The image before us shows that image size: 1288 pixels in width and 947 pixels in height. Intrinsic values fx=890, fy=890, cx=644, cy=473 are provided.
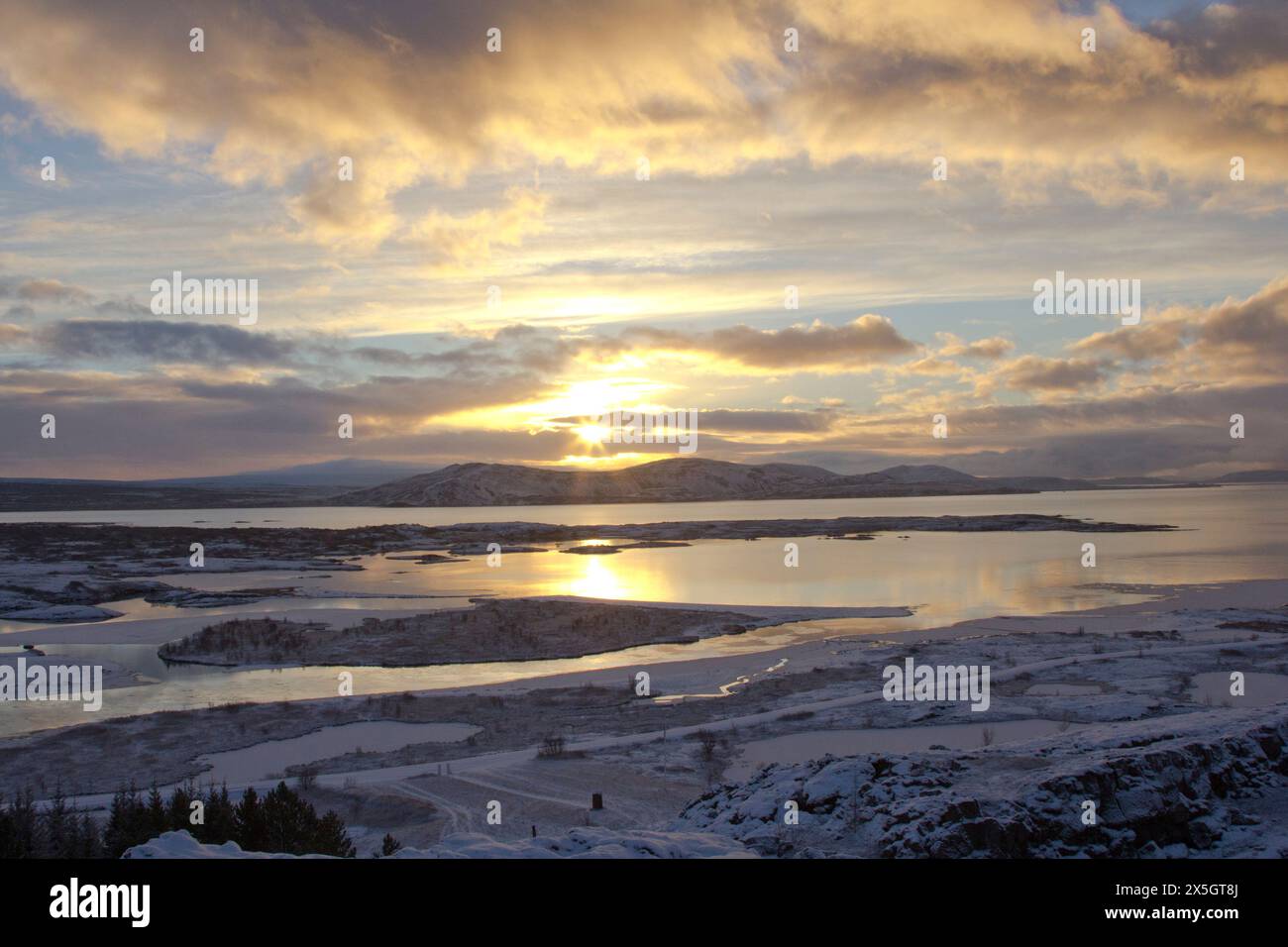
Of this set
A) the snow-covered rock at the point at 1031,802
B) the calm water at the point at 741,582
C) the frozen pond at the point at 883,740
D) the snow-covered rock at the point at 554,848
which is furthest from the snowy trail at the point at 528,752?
the calm water at the point at 741,582

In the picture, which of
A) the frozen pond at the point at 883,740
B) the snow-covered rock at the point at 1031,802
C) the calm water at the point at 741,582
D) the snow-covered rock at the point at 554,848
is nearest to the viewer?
the snow-covered rock at the point at 554,848

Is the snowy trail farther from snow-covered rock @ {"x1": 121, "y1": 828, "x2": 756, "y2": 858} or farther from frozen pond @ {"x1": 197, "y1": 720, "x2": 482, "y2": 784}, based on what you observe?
snow-covered rock @ {"x1": 121, "y1": 828, "x2": 756, "y2": 858}

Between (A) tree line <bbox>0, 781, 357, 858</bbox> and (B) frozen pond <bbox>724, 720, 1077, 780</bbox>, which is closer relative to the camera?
(A) tree line <bbox>0, 781, 357, 858</bbox>

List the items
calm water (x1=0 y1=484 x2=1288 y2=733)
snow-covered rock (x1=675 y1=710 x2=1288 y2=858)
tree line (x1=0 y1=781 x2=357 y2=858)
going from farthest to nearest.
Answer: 1. calm water (x1=0 y1=484 x2=1288 y2=733)
2. tree line (x1=0 y1=781 x2=357 y2=858)
3. snow-covered rock (x1=675 y1=710 x2=1288 y2=858)

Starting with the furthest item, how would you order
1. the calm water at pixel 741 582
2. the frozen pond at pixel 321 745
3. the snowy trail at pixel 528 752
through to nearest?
the calm water at pixel 741 582 → the frozen pond at pixel 321 745 → the snowy trail at pixel 528 752

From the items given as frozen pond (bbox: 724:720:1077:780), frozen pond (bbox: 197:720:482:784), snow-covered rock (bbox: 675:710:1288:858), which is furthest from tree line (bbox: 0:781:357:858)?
frozen pond (bbox: 724:720:1077:780)

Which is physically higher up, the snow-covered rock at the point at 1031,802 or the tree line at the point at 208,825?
the snow-covered rock at the point at 1031,802

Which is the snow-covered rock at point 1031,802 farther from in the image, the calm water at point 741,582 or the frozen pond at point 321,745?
the calm water at point 741,582

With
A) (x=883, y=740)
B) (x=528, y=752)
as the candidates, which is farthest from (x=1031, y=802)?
(x=528, y=752)
